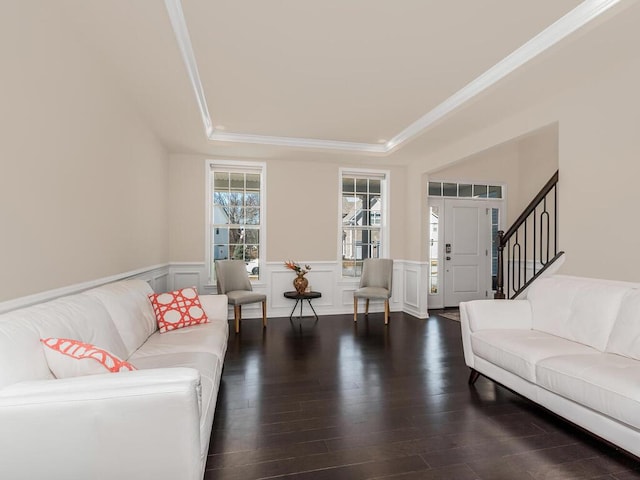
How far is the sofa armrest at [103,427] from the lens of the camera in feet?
3.74

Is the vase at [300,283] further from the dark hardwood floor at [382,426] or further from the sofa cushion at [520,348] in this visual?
the sofa cushion at [520,348]

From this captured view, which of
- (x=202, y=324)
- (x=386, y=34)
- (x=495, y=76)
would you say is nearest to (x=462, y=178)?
(x=495, y=76)

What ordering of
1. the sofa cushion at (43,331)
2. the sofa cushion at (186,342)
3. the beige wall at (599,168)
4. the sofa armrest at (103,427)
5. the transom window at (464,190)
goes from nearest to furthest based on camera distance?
the sofa armrest at (103,427) < the sofa cushion at (43,331) < the sofa cushion at (186,342) < the beige wall at (599,168) < the transom window at (464,190)

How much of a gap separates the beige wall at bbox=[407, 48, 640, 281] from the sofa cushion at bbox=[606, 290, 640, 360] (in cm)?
49

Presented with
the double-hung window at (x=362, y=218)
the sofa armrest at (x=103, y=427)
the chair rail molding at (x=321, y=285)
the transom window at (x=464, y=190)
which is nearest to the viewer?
the sofa armrest at (x=103, y=427)

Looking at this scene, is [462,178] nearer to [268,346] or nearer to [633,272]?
[633,272]

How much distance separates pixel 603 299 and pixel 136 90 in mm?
3995

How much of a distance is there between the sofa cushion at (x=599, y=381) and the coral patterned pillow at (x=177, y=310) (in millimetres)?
2572

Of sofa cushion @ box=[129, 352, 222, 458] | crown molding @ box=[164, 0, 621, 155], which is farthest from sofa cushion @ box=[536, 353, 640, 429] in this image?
crown molding @ box=[164, 0, 621, 155]

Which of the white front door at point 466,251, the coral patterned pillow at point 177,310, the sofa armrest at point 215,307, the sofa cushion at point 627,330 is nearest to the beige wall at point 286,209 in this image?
the white front door at point 466,251

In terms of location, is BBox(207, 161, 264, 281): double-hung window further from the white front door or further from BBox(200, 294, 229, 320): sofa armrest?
the white front door

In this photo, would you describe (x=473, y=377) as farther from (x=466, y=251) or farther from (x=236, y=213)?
(x=236, y=213)

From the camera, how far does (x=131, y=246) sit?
3.32m

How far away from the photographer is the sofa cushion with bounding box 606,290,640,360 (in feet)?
7.27
